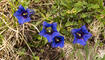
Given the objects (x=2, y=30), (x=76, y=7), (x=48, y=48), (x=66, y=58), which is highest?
(x=76, y=7)

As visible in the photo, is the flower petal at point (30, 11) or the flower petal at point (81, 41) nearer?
the flower petal at point (81, 41)

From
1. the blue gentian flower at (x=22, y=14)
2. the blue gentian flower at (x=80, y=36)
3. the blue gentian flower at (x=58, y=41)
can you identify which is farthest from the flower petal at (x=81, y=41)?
the blue gentian flower at (x=22, y=14)

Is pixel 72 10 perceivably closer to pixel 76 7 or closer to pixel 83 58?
pixel 76 7

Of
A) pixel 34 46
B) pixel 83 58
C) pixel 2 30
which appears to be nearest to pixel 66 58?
pixel 83 58

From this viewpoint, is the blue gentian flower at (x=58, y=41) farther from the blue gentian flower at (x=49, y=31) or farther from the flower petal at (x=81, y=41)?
the flower petal at (x=81, y=41)

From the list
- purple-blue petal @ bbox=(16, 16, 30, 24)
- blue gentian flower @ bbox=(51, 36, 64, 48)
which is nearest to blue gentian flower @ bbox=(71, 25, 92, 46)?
blue gentian flower @ bbox=(51, 36, 64, 48)

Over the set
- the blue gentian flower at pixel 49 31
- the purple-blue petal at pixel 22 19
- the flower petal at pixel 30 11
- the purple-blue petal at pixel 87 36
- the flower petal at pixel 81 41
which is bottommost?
the flower petal at pixel 81 41
